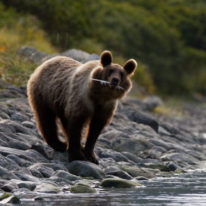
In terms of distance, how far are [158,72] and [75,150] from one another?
38.9 meters

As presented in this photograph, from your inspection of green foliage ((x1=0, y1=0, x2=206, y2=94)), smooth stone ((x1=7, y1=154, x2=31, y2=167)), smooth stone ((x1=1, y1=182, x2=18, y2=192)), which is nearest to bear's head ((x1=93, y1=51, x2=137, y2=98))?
smooth stone ((x1=7, y1=154, x2=31, y2=167))

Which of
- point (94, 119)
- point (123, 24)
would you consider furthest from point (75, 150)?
point (123, 24)

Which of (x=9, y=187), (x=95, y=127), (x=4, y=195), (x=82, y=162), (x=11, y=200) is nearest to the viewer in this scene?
(x=11, y=200)

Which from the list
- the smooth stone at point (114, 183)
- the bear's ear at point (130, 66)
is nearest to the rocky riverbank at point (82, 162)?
the smooth stone at point (114, 183)

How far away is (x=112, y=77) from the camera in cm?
905

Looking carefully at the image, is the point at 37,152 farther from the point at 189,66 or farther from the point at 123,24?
the point at 189,66

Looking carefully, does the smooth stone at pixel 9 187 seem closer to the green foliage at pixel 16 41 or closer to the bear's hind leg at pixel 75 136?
the bear's hind leg at pixel 75 136

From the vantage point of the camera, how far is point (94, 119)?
379 inches

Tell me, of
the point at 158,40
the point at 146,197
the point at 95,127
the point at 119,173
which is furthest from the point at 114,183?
the point at 158,40

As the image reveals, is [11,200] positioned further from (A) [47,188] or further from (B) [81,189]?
(B) [81,189]

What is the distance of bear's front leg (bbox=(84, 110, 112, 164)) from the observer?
958 cm

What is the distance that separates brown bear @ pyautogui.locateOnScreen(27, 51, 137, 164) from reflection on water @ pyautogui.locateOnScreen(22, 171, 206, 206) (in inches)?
49.2

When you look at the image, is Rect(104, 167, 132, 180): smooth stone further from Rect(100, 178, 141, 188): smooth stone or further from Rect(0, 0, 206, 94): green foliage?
Rect(0, 0, 206, 94): green foliage

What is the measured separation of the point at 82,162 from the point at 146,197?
1.79m
